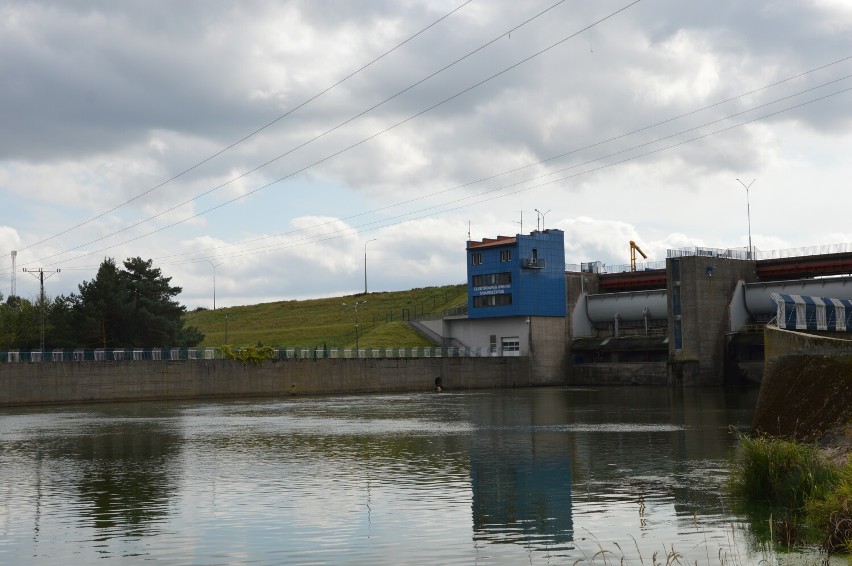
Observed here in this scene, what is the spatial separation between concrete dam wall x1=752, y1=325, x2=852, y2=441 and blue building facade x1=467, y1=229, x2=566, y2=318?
80.2 meters

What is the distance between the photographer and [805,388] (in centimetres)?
3512

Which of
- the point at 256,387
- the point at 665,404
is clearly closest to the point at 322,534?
the point at 665,404

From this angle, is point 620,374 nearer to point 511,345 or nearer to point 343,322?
point 511,345

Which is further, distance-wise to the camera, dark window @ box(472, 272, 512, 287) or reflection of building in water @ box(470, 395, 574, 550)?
dark window @ box(472, 272, 512, 287)

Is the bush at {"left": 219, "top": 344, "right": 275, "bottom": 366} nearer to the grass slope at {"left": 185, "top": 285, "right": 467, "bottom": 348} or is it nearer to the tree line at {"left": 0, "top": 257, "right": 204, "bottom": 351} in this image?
the tree line at {"left": 0, "top": 257, "right": 204, "bottom": 351}

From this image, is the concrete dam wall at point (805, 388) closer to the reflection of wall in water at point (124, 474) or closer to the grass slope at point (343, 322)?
the reflection of wall in water at point (124, 474)

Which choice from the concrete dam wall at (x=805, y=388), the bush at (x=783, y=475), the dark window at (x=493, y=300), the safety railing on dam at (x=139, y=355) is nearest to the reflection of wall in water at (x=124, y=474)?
the bush at (x=783, y=475)

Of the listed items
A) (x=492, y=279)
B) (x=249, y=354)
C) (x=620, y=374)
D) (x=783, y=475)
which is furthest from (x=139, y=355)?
(x=783, y=475)

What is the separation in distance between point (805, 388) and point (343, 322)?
13863 centimetres

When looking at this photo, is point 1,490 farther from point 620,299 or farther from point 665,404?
point 620,299

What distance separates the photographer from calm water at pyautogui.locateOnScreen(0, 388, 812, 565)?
65.8ft

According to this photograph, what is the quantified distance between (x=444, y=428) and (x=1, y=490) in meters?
27.1

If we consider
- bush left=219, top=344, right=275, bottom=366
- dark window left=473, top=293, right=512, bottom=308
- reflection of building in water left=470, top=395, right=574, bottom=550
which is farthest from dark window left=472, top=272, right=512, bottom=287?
reflection of building in water left=470, top=395, right=574, bottom=550

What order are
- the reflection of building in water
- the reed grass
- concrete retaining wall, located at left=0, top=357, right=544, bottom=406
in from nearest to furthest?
the reed grass < the reflection of building in water < concrete retaining wall, located at left=0, top=357, right=544, bottom=406
